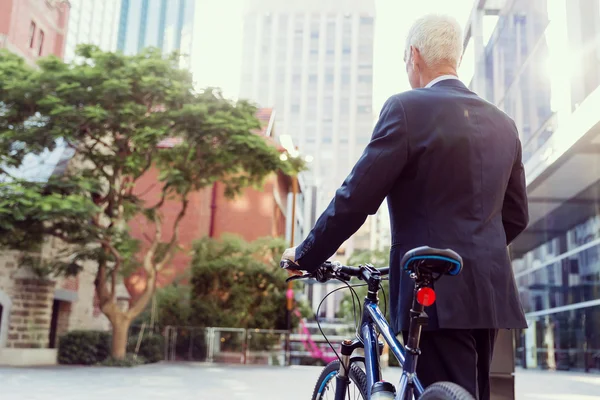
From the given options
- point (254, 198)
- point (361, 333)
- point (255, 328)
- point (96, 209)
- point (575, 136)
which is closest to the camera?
point (361, 333)

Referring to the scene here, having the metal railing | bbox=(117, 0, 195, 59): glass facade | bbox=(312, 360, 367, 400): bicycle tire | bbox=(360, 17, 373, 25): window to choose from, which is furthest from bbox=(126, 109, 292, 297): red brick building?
bbox=(117, 0, 195, 59): glass facade

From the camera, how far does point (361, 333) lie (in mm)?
2723

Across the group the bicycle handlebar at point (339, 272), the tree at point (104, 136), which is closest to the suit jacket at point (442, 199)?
the bicycle handlebar at point (339, 272)

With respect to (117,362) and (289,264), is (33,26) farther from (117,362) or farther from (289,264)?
(289,264)

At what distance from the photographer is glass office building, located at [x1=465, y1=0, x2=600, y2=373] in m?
11.5

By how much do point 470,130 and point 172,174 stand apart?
15078 millimetres

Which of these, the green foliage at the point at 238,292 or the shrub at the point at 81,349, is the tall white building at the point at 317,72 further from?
the shrub at the point at 81,349

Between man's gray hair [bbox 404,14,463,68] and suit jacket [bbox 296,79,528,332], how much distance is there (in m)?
0.13

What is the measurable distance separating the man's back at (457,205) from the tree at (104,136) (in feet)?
42.9

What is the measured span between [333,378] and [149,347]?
18107 millimetres

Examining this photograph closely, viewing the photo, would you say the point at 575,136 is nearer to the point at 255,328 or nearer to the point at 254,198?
the point at 255,328

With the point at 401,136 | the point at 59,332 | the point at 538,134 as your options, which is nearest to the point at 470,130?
the point at 401,136

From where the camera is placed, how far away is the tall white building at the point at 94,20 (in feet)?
147

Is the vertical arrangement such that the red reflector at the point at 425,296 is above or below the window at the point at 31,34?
below
